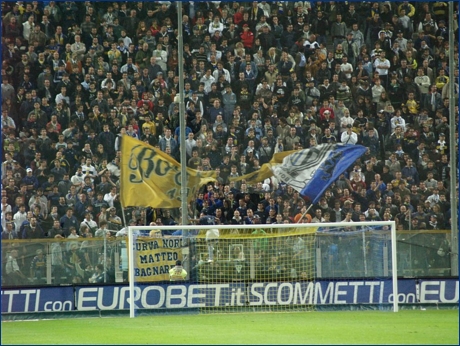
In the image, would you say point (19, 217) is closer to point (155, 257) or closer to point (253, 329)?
point (155, 257)

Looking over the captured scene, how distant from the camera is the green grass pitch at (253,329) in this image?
12977mm

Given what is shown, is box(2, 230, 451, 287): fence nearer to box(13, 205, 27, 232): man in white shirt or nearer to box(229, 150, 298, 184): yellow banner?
box(13, 205, 27, 232): man in white shirt

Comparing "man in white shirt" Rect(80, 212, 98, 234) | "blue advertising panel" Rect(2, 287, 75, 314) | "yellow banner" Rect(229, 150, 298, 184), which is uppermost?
"yellow banner" Rect(229, 150, 298, 184)

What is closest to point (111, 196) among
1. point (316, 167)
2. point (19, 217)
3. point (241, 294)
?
point (19, 217)

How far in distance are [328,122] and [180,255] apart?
6920 millimetres

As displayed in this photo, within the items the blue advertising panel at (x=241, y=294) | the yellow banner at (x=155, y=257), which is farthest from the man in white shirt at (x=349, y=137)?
the yellow banner at (x=155, y=257)

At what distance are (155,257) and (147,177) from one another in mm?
2933

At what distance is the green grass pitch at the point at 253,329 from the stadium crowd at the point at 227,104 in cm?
410

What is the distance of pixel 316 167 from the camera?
22.1 metres

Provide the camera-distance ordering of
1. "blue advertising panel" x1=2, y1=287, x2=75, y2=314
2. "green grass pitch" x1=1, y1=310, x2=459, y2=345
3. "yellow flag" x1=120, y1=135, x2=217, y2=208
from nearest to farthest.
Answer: "green grass pitch" x1=1, y1=310, x2=459, y2=345
"blue advertising panel" x1=2, y1=287, x2=75, y2=314
"yellow flag" x1=120, y1=135, x2=217, y2=208

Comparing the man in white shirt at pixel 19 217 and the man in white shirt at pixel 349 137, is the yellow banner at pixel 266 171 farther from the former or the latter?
the man in white shirt at pixel 19 217

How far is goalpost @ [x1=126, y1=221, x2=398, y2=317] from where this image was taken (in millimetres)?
18781

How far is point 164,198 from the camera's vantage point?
21.3 meters

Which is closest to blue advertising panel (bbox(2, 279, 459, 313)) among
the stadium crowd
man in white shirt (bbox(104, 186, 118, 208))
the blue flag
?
the stadium crowd
